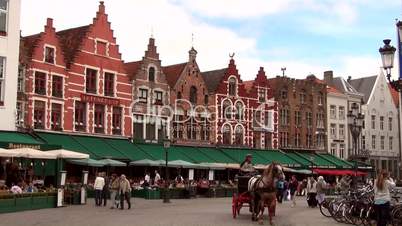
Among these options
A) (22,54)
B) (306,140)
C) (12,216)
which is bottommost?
(12,216)

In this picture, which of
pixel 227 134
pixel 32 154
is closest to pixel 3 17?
pixel 32 154

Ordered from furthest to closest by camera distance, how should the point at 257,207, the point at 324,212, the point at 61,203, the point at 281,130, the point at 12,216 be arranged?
the point at 281,130, the point at 61,203, the point at 324,212, the point at 12,216, the point at 257,207

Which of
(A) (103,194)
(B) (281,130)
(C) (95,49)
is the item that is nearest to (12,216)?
(A) (103,194)

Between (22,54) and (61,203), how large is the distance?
14452 millimetres

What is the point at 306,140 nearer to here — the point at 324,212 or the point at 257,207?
the point at 324,212

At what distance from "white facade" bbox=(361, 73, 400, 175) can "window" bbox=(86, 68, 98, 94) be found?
109 ft

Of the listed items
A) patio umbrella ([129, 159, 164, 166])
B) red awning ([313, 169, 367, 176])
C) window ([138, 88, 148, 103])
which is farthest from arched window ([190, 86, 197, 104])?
red awning ([313, 169, 367, 176])

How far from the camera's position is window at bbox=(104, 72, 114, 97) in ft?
140

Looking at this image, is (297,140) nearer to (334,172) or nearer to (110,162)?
(334,172)

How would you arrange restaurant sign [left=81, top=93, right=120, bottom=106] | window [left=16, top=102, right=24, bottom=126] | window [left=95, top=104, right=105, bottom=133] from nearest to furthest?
window [left=16, top=102, right=24, bottom=126]
restaurant sign [left=81, top=93, right=120, bottom=106]
window [left=95, top=104, right=105, bottom=133]

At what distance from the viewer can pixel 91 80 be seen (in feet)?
137

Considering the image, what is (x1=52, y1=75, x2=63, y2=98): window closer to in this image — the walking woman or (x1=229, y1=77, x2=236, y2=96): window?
(x1=229, y1=77, x2=236, y2=96): window

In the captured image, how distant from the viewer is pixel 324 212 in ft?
75.2

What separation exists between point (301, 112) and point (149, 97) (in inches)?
753
